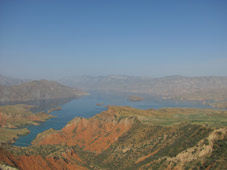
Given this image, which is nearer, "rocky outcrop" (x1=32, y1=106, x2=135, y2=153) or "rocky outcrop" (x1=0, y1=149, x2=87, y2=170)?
"rocky outcrop" (x1=0, y1=149, x2=87, y2=170)

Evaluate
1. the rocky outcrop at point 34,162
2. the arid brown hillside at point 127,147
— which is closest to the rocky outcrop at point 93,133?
the arid brown hillside at point 127,147

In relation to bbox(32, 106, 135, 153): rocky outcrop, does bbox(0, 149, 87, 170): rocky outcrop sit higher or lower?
higher

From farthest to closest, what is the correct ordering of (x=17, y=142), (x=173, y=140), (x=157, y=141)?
(x=17, y=142) < (x=157, y=141) < (x=173, y=140)

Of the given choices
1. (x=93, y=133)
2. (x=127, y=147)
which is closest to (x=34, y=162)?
(x=127, y=147)

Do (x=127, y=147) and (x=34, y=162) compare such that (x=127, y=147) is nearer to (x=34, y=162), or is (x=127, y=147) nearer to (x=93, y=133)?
(x=34, y=162)

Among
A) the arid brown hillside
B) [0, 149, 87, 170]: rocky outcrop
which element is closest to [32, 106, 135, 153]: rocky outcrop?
the arid brown hillside

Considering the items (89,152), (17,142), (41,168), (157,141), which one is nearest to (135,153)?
(157,141)

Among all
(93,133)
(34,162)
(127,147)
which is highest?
(34,162)

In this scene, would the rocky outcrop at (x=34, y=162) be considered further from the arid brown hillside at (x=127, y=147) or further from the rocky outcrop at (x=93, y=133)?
the rocky outcrop at (x=93, y=133)

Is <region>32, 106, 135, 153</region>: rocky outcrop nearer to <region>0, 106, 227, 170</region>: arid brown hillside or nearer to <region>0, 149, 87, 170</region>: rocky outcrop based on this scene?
<region>0, 106, 227, 170</region>: arid brown hillside

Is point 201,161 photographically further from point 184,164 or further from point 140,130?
point 140,130

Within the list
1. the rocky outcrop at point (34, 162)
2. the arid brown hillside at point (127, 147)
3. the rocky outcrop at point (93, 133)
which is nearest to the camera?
the rocky outcrop at point (34, 162)
